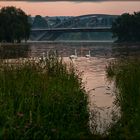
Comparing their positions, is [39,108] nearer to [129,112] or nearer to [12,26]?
[129,112]

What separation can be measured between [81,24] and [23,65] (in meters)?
97.9

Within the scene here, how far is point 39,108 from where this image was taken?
820 cm

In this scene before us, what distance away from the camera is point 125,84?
11.2m

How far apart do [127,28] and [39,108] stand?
295ft

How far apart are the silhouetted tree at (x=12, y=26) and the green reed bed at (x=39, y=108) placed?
66.2 metres

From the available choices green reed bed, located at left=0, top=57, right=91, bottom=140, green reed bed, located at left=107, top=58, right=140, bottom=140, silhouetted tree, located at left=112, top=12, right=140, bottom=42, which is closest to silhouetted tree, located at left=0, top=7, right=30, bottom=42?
silhouetted tree, located at left=112, top=12, right=140, bottom=42

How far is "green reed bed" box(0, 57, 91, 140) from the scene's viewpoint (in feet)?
23.1

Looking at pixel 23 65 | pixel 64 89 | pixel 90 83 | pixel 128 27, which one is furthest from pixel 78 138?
pixel 128 27

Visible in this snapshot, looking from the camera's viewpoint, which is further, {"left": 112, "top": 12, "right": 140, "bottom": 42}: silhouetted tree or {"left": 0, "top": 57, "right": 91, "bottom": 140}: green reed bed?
{"left": 112, "top": 12, "right": 140, "bottom": 42}: silhouetted tree

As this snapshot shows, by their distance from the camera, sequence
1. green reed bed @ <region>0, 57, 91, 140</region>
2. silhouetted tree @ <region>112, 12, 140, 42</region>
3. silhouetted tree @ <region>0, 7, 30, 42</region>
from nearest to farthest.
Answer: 1. green reed bed @ <region>0, 57, 91, 140</region>
2. silhouetted tree @ <region>0, 7, 30, 42</region>
3. silhouetted tree @ <region>112, 12, 140, 42</region>

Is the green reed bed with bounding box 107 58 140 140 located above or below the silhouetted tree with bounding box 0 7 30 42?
below

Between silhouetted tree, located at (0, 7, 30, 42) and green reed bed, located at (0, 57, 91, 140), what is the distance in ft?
217

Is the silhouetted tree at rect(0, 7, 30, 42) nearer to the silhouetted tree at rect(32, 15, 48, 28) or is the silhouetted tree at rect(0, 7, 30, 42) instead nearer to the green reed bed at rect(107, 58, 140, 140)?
the silhouetted tree at rect(32, 15, 48, 28)

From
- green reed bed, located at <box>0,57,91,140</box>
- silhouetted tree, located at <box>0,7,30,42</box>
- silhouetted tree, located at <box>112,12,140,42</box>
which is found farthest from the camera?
silhouetted tree, located at <box>112,12,140,42</box>
